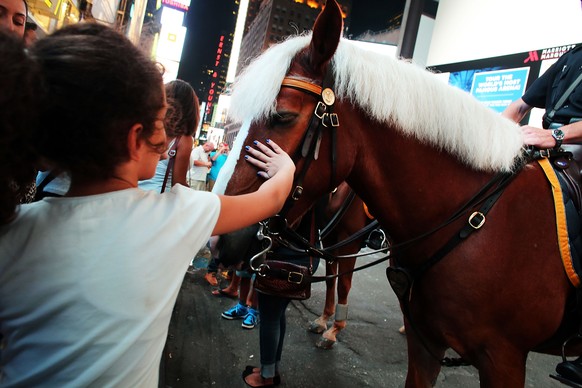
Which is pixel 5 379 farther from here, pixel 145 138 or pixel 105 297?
pixel 145 138

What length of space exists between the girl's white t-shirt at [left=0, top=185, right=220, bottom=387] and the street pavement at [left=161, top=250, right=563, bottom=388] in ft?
8.08

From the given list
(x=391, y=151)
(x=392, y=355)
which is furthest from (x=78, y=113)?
(x=392, y=355)

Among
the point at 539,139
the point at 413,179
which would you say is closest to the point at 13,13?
the point at 413,179

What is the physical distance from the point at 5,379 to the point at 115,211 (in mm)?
474

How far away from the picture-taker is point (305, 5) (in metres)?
86.1

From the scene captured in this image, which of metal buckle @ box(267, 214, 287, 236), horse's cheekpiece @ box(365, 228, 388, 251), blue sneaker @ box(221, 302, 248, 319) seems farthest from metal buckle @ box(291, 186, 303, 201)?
blue sneaker @ box(221, 302, 248, 319)

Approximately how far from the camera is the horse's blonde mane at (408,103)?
1660mm

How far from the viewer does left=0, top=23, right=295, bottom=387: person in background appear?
78cm

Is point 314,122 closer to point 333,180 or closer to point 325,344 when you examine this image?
point 333,180

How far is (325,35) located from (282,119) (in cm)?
43

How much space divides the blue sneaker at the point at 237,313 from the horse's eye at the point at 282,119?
3.36 m

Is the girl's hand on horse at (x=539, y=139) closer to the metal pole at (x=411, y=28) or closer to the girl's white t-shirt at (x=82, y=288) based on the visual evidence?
the girl's white t-shirt at (x=82, y=288)

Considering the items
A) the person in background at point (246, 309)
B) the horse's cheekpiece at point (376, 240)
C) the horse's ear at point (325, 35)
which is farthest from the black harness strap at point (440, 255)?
the person in background at point (246, 309)

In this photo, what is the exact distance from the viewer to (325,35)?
159cm
